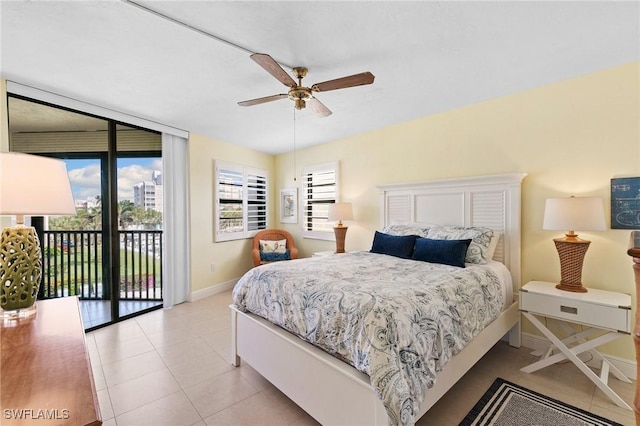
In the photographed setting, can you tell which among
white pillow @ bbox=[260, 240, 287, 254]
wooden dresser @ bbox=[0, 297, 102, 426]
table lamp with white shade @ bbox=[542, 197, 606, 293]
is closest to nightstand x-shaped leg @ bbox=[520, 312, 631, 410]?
table lamp with white shade @ bbox=[542, 197, 606, 293]

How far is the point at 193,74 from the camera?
8.03ft

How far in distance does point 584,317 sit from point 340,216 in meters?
2.68

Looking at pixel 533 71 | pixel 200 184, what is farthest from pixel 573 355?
pixel 200 184

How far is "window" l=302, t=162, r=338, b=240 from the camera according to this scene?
4645mm

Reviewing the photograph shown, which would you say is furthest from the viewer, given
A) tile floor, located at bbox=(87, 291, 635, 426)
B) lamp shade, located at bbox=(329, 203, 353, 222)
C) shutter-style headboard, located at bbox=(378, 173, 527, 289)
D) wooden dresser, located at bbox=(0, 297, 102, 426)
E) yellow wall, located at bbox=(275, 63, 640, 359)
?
lamp shade, located at bbox=(329, 203, 353, 222)

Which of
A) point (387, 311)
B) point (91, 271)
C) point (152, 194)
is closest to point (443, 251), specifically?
point (387, 311)

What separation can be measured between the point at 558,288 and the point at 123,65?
13.5 ft

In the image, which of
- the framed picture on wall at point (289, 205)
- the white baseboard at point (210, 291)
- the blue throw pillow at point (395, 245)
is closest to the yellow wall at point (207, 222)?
the white baseboard at point (210, 291)

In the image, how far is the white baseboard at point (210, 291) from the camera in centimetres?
415

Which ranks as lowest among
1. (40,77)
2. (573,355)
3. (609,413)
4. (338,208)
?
(609,413)

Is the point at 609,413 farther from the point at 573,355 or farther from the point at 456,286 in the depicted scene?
the point at 456,286

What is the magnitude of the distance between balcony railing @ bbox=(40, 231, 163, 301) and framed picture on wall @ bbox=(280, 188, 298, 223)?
2196 mm

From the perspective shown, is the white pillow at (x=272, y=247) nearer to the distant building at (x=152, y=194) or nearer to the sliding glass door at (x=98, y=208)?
the sliding glass door at (x=98, y=208)

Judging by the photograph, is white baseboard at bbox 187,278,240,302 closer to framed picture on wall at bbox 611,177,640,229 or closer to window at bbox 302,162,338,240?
window at bbox 302,162,338,240
